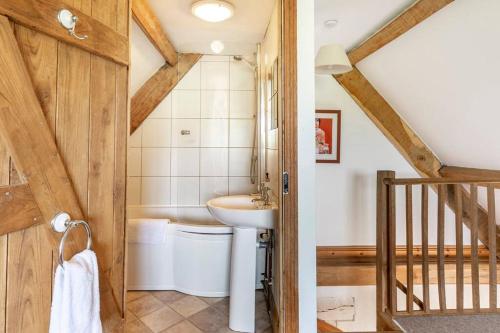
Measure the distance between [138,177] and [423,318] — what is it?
265 cm

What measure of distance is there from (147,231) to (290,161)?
5.07ft

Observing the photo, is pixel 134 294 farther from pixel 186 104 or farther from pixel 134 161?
pixel 186 104

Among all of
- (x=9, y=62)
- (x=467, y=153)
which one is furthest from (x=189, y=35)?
(x=467, y=153)

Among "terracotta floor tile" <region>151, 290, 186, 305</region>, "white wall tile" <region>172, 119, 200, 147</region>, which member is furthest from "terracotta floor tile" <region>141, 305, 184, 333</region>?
"white wall tile" <region>172, 119, 200, 147</region>

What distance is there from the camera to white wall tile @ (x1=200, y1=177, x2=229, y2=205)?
286 centimetres

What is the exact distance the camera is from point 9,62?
30.2 inches

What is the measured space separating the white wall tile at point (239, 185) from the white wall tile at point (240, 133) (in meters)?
0.35

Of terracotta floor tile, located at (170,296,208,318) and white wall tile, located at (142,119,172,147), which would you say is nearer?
terracotta floor tile, located at (170,296,208,318)

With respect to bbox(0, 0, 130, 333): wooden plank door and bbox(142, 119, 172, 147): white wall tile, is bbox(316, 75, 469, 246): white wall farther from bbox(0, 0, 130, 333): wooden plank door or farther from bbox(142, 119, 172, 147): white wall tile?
bbox(0, 0, 130, 333): wooden plank door

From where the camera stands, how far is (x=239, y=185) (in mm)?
2850

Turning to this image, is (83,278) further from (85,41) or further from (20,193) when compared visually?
(85,41)

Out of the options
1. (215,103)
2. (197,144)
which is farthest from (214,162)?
(215,103)

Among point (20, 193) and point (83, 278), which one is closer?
point (20, 193)

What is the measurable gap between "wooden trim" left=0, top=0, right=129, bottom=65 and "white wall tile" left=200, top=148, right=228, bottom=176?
5.54 feet
